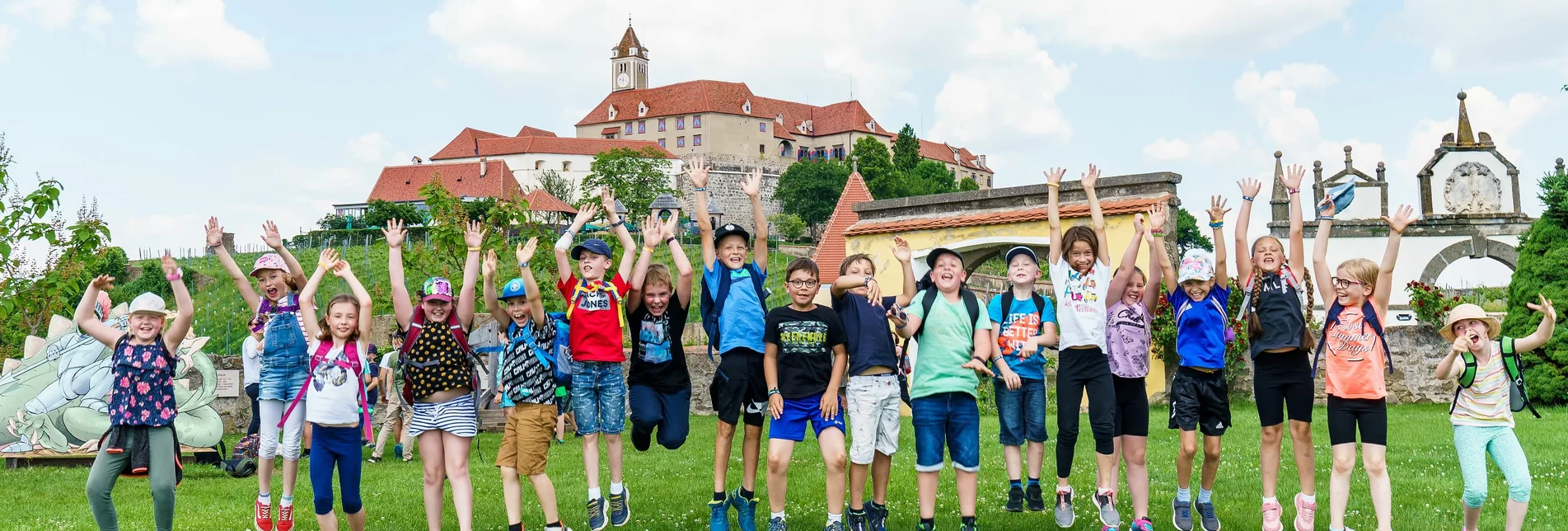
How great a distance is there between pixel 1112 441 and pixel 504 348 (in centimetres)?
371

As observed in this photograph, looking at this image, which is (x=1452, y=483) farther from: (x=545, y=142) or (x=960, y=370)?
(x=545, y=142)

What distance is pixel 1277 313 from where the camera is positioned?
21.1ft

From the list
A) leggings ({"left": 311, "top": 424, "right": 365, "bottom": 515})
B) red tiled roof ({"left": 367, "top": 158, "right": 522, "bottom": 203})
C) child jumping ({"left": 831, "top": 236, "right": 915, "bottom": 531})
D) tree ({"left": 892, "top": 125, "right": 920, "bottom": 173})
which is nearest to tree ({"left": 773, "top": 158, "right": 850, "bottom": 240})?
tree ({"left": 892, "top": 125, "right": 920, "bottom": 173})

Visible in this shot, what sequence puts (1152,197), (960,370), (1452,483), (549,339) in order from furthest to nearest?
(1152,197)
(1452,483)
(549,339)
(960,370)

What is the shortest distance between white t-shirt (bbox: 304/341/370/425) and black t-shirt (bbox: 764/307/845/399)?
2414 millimetres

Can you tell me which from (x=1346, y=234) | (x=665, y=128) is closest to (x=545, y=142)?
(x=665, y=128)

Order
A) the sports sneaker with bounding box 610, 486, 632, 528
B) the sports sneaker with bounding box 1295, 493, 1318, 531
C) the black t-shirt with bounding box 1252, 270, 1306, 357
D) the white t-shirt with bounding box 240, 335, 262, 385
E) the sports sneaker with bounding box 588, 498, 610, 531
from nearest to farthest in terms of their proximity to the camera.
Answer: the black t-shirt with bounding box 1252, 270, 1306, 357 → the sports sneaker with bounding box 1295, 493, 1318, 531 → the sports sneaker with bounding box 588, 498, 610, 531 → the sports sneaker with bounding box 610, 486, 632, 528 → the white t-shirt with bounding box 240, 335, 262, 385

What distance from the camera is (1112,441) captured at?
6609 mm

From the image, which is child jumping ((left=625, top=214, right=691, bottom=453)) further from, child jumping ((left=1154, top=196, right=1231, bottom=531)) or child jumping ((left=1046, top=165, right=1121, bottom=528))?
child jumping ((left=1154, top=196, right=1231, bottom=531))

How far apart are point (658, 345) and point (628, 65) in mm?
120635

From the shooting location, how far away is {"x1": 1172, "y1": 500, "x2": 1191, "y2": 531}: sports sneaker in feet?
22.4

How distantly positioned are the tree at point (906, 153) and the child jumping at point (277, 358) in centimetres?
7965

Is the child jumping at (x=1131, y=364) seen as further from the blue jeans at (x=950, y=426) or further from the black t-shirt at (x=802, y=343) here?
the black t-shirt at (x=802, y=343)

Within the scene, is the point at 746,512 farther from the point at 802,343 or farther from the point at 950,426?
the point at 950,426
